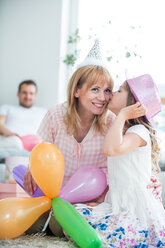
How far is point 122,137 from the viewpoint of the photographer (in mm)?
1229

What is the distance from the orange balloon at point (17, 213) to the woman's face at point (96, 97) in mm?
487

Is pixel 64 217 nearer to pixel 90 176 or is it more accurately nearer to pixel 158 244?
pixel 90 176

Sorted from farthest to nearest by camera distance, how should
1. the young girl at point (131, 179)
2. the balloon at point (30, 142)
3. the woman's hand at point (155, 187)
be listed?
the balloon at point (30, 142), the woman's hand at point (155, 187), the young girl at point (131, 179)

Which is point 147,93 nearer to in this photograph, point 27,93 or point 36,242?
point 36,242

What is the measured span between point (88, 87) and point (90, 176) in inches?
16.5

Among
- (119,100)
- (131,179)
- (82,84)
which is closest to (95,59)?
(82,84)

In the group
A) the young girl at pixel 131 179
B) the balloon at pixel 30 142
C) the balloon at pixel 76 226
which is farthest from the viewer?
the balloon at pixel 30 142

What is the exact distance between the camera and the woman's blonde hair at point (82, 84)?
1463 millimetres

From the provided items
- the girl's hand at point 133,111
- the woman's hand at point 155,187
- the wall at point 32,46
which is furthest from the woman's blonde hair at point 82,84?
the wall at point 32,46

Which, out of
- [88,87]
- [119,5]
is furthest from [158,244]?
[119,5]

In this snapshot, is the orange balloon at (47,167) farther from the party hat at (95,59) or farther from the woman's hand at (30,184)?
the party hat at (95,59)

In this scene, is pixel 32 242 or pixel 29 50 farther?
pixel 29 50

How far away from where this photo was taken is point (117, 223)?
1.17m

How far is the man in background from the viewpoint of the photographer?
307 centimetres
